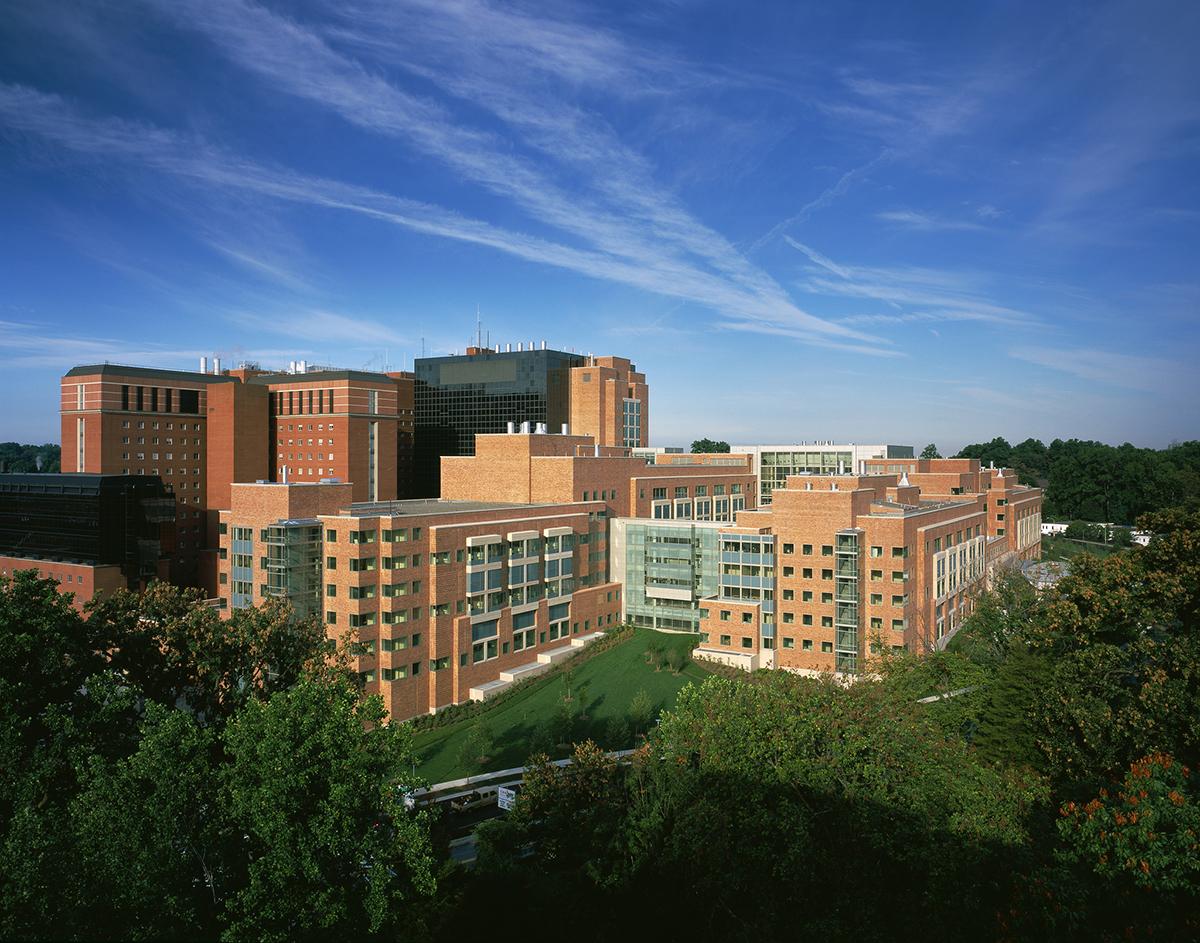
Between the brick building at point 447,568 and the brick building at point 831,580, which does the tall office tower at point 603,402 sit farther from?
the brick building at point 831,580

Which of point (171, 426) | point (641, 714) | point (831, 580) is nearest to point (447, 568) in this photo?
point (641, 714)

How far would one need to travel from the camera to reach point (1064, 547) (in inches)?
4584

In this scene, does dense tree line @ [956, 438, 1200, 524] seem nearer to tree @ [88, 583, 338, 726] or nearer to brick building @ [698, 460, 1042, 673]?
brick building @ [698, 460, 1042, 673]

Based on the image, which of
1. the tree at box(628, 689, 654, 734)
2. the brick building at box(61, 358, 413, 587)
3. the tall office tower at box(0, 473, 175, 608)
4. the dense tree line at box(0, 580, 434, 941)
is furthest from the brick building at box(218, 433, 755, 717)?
the brick building at box(61, 358, 413, 587)

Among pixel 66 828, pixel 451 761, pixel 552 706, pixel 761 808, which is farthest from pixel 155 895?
pixel 552 706

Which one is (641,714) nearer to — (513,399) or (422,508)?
(422,508)

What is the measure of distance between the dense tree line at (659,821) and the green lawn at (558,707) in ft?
45.9

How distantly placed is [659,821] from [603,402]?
84.8 meters

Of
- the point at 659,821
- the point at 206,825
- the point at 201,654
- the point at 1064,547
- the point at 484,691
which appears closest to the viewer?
the point at 206,825

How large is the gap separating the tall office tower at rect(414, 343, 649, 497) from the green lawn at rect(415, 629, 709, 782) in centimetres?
4640

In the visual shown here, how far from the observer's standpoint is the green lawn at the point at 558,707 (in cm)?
4666

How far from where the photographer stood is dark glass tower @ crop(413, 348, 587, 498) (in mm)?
106438

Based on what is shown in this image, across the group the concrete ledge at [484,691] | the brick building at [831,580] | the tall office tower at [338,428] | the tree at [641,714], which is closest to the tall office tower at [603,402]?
the tall office tower at [338,428]

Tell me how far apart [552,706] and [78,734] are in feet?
98.2
